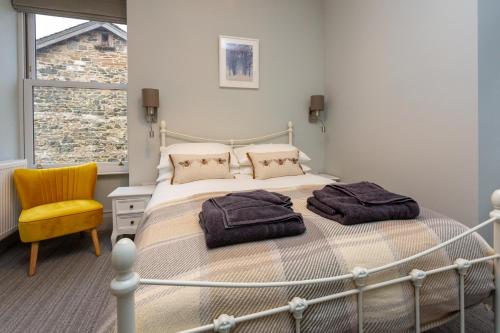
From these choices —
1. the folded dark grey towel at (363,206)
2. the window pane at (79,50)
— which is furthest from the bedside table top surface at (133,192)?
the folded dark grey towel at (363,206)

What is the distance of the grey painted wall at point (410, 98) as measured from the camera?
1.67 metres

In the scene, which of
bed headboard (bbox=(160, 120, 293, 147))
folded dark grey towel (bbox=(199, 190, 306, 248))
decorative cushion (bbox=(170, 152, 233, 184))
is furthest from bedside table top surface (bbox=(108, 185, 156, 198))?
folded dark grey towel (bbox=(199, 190, 306, 248))

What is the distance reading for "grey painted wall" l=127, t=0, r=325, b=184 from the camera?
260cm

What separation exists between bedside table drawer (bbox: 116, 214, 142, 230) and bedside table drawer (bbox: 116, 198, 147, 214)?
0.05 meters

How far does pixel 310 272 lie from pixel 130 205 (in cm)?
188

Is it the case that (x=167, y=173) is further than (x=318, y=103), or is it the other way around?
(x=318, y=103)

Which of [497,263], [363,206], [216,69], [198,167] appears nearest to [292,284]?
[363,206]

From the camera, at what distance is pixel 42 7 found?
251 centimetres

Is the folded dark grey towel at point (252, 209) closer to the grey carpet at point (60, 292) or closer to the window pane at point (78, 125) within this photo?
the grey carpet at point (60, 292)

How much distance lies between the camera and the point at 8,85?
2457mm

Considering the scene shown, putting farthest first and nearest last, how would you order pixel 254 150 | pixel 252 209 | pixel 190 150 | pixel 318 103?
pixel 318 103 → pixel 254 150 → pixel 190 150 → pixel 252 209

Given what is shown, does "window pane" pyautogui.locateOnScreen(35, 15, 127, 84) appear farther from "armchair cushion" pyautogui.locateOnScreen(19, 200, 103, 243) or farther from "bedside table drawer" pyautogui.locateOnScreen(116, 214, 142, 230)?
"bedside table drawer" pyautogui.locateOnScreen(116, 214, 142, 230)

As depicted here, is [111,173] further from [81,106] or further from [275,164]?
[275,164]

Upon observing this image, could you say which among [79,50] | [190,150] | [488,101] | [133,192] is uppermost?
[79,50]
